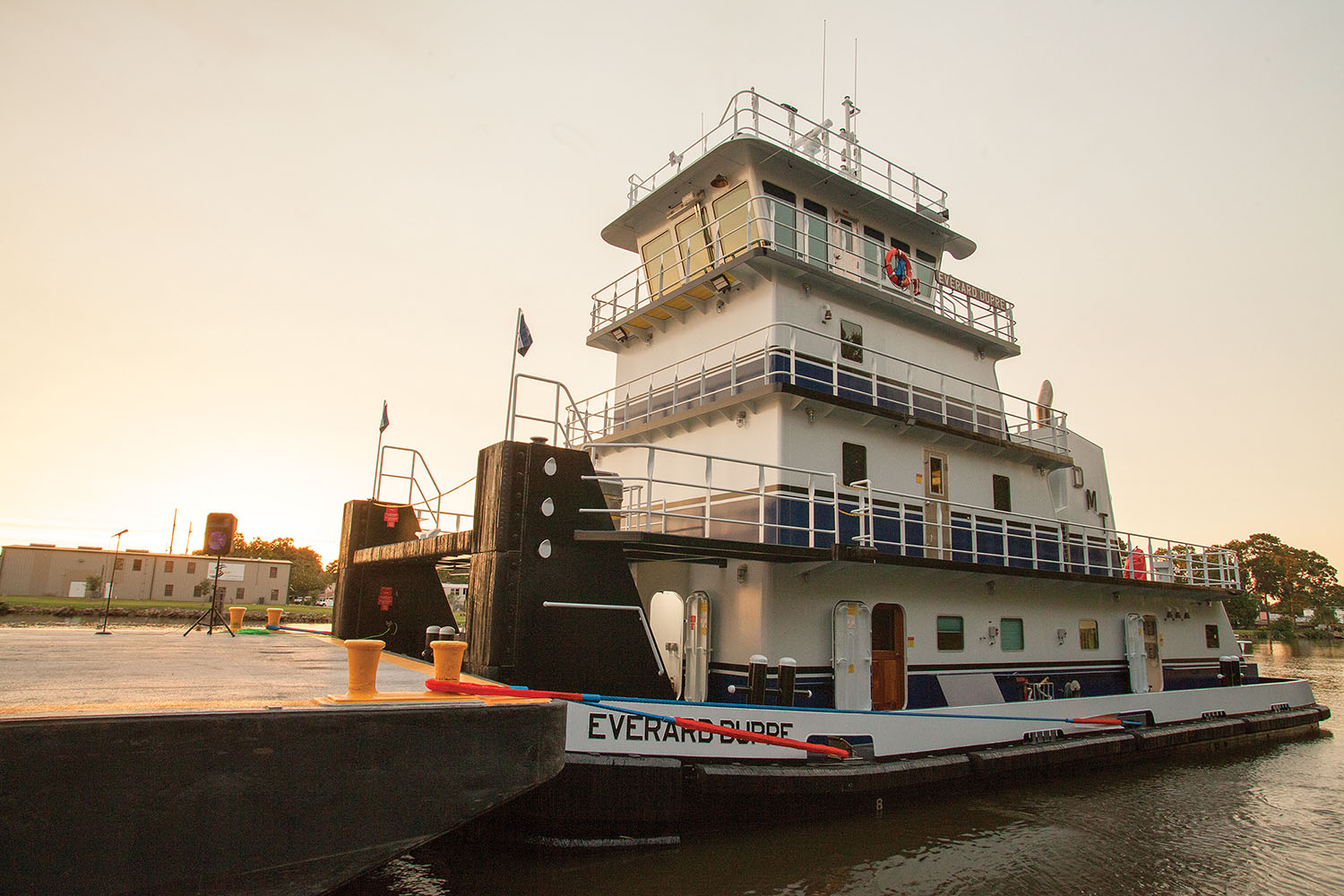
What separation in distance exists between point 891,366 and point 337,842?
1318 centimetres

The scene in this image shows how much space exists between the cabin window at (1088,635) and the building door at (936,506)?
396cm

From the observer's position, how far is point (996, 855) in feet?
30.2

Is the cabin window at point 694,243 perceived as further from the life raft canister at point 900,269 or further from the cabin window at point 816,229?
the life raft canister at point 900,269

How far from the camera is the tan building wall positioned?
181 feet

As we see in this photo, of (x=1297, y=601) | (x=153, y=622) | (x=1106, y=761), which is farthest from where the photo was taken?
(x=1297, y=601)

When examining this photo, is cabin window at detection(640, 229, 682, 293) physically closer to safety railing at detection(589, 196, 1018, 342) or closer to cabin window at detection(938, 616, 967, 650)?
safety railing at detection(589, 196, 1018, 342)

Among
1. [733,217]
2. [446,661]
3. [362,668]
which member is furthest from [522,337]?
[733,217]

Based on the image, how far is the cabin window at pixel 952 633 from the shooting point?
13234 mm

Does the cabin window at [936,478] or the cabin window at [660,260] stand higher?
the cabin window at [660,260]

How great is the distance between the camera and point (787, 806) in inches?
374

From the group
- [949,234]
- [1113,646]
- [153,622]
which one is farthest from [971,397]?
[153,622]

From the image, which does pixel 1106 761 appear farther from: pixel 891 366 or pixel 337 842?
pixel 337 842

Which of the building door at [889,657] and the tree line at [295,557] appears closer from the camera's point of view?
the building door at [889,657]

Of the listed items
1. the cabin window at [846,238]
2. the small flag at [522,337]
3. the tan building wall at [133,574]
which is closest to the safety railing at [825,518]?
the small flag at [522,337]
